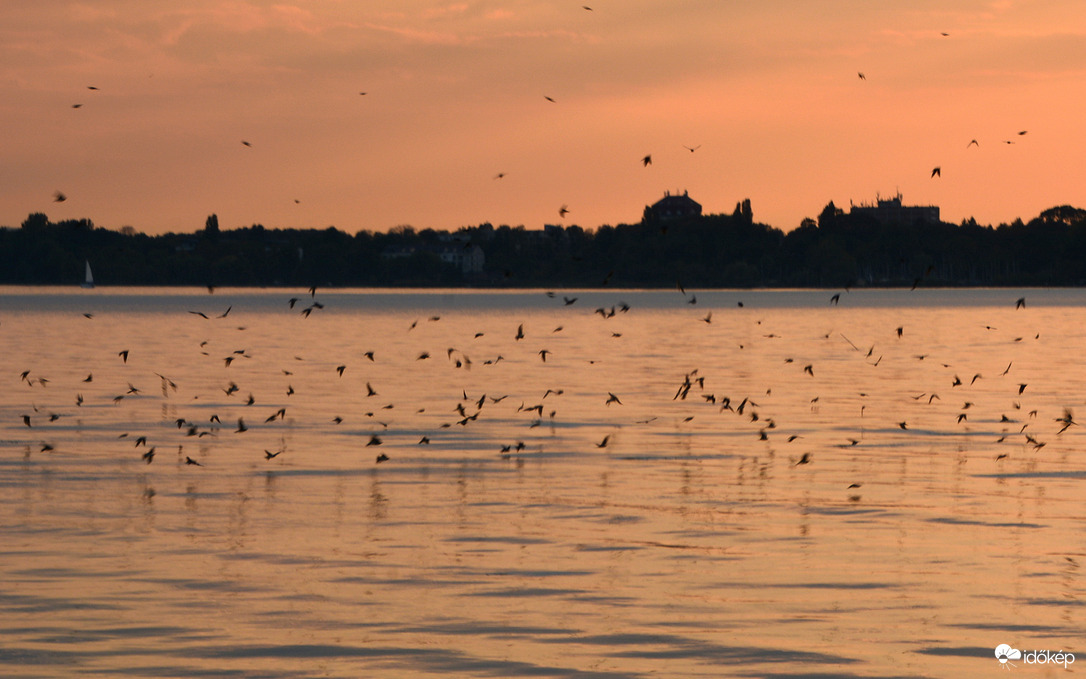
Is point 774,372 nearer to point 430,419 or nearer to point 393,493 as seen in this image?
point 430,419

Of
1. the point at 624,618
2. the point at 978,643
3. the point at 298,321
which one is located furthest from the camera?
the point at 298,321

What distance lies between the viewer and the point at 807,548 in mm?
20156

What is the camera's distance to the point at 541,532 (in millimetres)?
21578

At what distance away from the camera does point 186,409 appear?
41.0m

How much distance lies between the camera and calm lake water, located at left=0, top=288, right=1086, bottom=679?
1528cm

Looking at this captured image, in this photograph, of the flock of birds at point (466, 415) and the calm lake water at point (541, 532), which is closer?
the calm lake water at point (541, 532)

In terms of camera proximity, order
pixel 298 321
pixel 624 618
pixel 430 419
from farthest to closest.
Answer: pixel 298 321, pixel 430 419, pixel 624 618

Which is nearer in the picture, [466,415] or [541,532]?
[541,532]

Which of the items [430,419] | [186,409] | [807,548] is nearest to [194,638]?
[807,548]

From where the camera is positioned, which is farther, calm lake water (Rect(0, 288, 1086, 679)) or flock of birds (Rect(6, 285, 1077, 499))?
flock of birds (Rect(6, 285, 1077, 499))

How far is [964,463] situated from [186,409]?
74.0 feet

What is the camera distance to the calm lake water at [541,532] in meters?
15.3

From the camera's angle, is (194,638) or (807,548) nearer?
(194,638)

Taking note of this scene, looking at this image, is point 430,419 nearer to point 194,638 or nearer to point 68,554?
point 68,554
